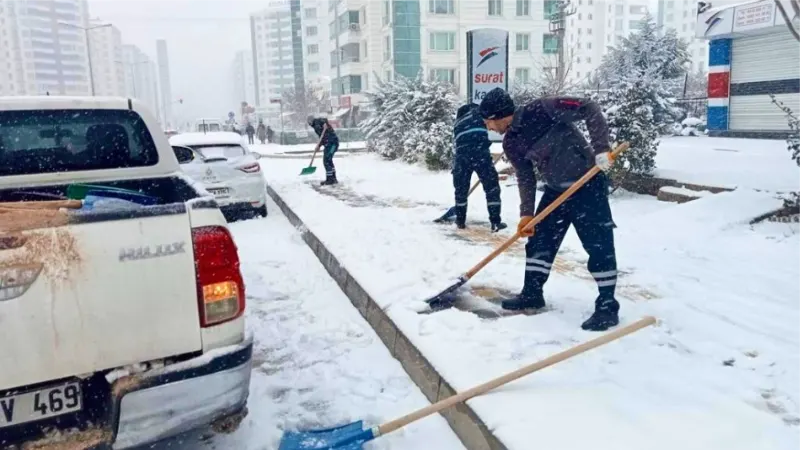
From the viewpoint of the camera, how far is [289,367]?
402 centimetres

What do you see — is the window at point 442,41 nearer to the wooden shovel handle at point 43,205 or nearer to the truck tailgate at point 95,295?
the wooden shovel handle at point 43,205

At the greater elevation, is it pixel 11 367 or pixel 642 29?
pixel 642 29

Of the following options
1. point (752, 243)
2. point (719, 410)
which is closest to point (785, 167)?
point (752, 243)

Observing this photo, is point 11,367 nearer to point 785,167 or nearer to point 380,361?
point 380,361

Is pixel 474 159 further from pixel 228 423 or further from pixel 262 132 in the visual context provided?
pixel 262 132

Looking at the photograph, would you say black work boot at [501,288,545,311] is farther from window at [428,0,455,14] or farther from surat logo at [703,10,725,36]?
window at [428,0,455,14]

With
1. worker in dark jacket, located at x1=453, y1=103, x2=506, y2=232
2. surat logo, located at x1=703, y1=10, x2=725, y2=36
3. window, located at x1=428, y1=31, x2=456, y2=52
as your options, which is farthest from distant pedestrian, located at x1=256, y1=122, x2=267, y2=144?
worker in dark jacket, located at x1=453, y1=103, x2=506, y2=232

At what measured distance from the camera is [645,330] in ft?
12.2

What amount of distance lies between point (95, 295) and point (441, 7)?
44.9m

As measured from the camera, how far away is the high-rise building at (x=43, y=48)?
111m

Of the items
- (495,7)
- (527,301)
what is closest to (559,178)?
(527,301)

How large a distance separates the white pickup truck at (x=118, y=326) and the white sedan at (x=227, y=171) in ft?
21.2

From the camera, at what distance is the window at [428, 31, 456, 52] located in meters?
44.1

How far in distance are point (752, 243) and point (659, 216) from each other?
1298 millimetres
